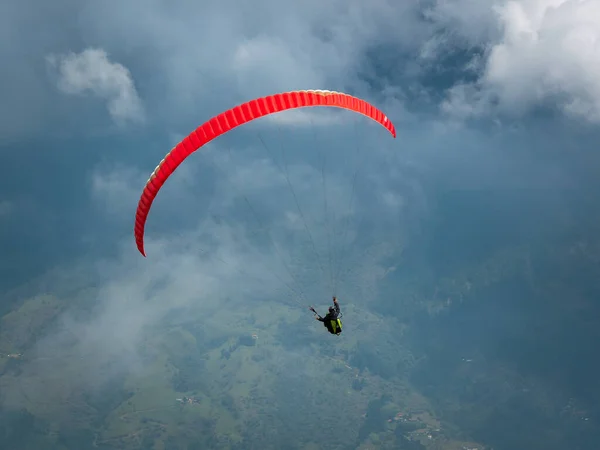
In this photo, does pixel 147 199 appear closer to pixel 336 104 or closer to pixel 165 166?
pixel 165 166

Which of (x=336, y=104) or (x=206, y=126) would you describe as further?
(x=336, y=104)

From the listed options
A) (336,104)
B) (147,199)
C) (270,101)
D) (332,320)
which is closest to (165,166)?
(147,199)

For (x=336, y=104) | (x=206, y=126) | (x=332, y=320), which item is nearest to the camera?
(x=206, y=126)

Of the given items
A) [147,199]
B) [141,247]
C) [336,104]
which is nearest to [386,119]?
[336,104]

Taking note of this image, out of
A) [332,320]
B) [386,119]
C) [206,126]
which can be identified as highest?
[386,119]

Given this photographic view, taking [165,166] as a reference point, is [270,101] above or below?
above

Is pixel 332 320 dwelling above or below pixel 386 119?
below

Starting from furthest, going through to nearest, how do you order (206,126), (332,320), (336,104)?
(332,320) < (336,104) < (206,126)

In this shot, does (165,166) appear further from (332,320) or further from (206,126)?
(332,320)

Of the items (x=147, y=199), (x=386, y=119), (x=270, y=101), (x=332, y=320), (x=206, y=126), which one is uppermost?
(x=386, y=119)
